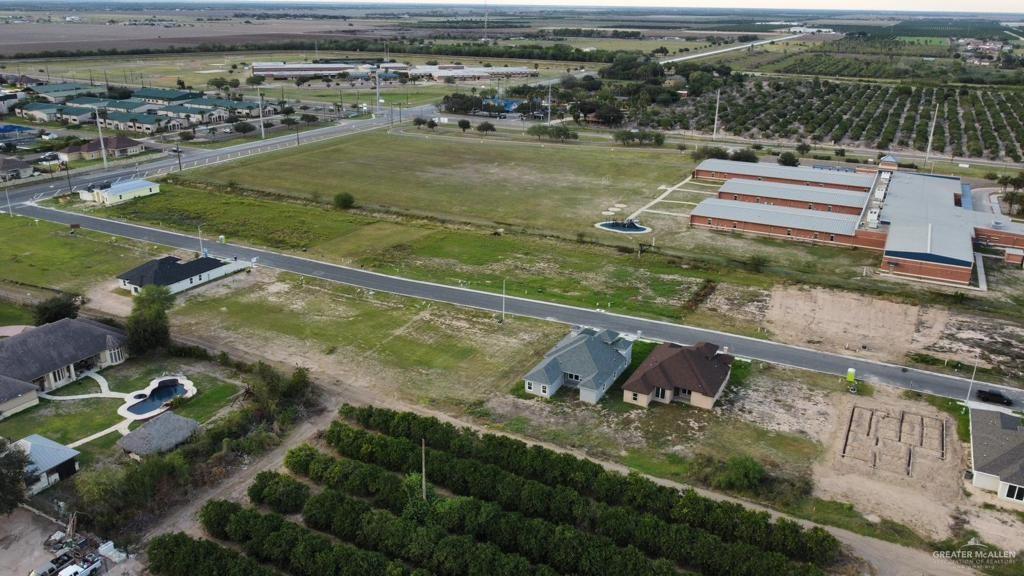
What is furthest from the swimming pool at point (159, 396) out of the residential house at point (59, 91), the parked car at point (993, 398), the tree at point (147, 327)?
the residential house at point (59, 91)

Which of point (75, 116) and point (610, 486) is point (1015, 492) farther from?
point (75, 116)

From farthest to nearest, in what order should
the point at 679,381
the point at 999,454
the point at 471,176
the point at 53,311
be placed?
the point at 471,176 < the point at 53,311 < the point at 679,381 < the point at 999,454

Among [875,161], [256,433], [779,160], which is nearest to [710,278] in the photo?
[256,433]

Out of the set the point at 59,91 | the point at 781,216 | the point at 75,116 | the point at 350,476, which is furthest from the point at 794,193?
the point at 59,91

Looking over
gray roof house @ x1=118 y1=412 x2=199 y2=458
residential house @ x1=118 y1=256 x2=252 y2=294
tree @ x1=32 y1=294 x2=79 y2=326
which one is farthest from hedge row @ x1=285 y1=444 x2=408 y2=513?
residential house @ x1=118 y1=256 x2=252 y2=294

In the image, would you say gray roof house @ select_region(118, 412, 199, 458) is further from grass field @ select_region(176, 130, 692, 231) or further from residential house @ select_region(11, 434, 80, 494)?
grass field @ select_region(176, 130, 692, 231)

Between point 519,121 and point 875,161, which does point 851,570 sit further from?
point 519,121
